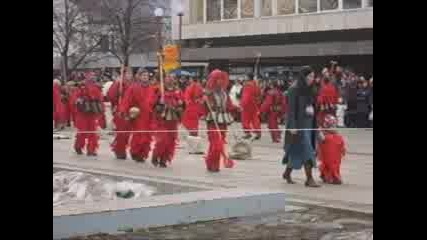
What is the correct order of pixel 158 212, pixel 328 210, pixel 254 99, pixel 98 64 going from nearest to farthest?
1. pixel 158 212
2. pixel 328 210
3. pixel 254 99
4. pixel 98 64

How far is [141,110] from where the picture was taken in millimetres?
13398

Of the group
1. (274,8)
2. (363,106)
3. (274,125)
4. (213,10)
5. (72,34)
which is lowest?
(274,125)

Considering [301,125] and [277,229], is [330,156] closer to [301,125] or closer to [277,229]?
[301,125]

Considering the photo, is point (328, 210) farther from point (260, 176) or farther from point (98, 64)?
point (98, 64)

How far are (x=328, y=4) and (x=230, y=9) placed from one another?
7.30m

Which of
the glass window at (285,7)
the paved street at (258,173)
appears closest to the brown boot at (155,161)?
the paved street at (258,173)

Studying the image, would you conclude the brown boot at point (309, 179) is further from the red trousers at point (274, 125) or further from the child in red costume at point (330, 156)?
the red trousers at point (274, 125)

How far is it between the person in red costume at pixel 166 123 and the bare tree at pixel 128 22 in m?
19.8

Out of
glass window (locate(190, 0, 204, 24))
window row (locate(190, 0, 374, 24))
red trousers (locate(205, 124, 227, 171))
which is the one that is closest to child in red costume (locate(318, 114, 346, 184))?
red trousers (locate(205, 124, 227, 171))

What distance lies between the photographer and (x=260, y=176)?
11125mm

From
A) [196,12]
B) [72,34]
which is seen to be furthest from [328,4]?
[72,34]
